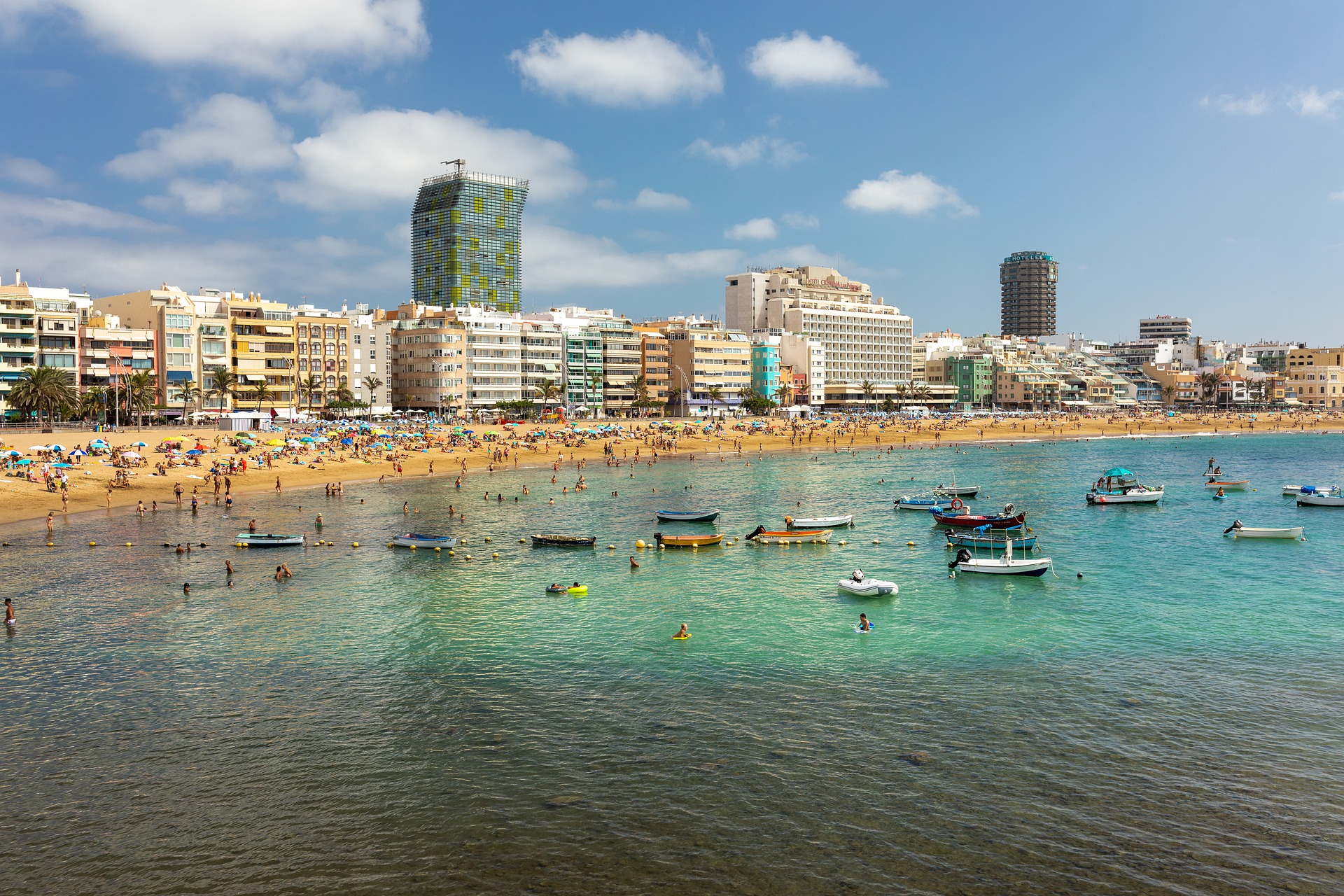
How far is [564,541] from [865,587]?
63.9ft

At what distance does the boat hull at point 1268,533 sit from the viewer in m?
53.2

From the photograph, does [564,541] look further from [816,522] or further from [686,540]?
[816,522]

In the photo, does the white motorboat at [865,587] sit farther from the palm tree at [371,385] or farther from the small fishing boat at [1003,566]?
the palm tree at [371,385]

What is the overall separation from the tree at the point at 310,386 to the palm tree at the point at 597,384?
46.5m

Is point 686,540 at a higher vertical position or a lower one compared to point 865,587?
higher

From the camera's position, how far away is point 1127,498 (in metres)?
Answer: 69.8

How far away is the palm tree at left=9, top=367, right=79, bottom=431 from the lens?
313 feet

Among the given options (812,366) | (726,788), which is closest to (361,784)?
(726,788)

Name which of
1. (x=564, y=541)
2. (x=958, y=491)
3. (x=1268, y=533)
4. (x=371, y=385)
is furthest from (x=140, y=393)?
(x=1268, y=533)

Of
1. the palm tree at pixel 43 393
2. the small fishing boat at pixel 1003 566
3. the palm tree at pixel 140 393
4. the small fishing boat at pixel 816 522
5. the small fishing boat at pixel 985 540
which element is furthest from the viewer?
the palm tree at pixel 140 393

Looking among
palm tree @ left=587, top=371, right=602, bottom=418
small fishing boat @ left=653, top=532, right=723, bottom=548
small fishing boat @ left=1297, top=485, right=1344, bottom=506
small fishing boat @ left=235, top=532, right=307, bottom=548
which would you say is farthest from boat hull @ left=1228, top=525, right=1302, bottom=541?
palm tree @ left=587, top=371, right=602, bottom=418

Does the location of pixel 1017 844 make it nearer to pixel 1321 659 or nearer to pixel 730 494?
pixel 1321 659

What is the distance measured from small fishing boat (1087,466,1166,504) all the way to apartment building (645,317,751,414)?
103 metres

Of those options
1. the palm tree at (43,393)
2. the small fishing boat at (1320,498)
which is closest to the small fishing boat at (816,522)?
the small fishing boat at (1320,498)
